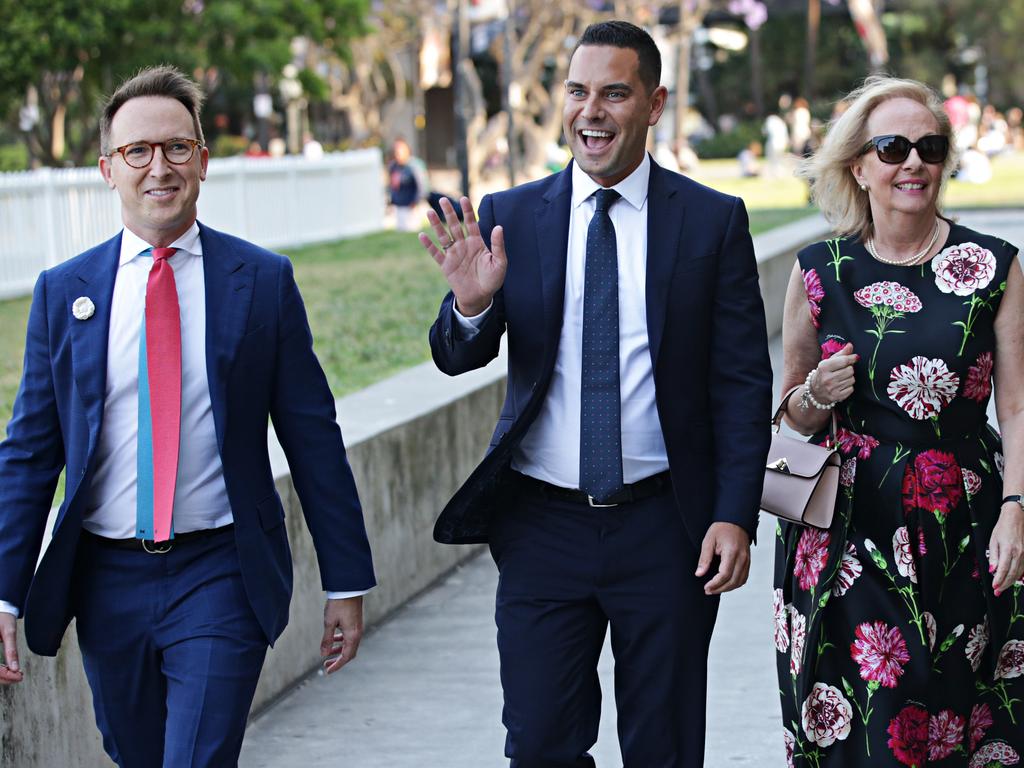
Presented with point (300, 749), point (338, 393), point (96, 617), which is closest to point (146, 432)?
point (96, 617)

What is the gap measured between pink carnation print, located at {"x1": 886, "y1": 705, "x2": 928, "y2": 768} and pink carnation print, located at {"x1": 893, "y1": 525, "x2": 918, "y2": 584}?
0.31 m

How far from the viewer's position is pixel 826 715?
388 cm

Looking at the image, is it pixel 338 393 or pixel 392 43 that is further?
pixel 392 43

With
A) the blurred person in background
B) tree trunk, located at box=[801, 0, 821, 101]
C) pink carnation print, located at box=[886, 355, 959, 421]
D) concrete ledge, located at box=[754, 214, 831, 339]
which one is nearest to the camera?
pink carnation print, located at box=[886, 355, 959, 421]

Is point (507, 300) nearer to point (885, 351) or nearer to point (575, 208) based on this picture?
point (575, 208)

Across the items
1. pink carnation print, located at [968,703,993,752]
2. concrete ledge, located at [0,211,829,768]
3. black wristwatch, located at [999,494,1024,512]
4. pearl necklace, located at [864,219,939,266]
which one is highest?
pearl necklace, located at [864,219,939,266]

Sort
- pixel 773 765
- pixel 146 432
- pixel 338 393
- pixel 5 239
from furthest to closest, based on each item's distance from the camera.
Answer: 1. pixel 5 239
2. pixel 338 393
3. pixel 773 765
4. pixel 146 432

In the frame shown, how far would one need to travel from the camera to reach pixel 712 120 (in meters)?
69.6

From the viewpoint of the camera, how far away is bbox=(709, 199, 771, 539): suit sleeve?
11.9ft

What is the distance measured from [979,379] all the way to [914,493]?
317mm

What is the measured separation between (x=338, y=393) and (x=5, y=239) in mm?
8814

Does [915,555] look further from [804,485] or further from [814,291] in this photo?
[814,291]

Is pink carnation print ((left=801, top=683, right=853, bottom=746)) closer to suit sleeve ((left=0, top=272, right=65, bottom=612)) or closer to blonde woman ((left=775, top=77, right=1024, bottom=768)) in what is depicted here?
blonde woman ((left=775, top=77, right=1024, bottom=768))

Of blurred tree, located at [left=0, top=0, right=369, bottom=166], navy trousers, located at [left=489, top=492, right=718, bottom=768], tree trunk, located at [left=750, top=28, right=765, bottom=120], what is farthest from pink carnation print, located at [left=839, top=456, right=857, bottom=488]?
tree trunk, located at [left=750, top=28, right=765, bottom=120]
